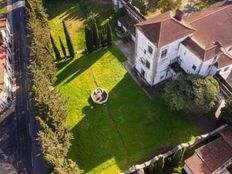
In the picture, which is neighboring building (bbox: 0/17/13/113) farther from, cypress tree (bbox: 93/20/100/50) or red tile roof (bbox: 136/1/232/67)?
red tile roof (bbox: 136/1/232/67)

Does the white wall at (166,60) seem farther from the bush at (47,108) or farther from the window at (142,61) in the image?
the bush at (47,108)

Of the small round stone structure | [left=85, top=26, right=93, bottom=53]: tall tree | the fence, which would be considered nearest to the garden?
the small round stone structure

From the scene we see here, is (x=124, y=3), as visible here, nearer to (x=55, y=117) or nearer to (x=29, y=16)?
(x=29, y=16)

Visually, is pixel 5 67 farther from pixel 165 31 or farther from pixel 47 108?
pixel 165 31

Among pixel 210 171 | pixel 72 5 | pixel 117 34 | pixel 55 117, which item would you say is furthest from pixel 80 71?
pixel 210 171

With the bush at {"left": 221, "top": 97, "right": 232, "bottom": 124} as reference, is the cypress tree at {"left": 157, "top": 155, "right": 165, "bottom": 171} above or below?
below

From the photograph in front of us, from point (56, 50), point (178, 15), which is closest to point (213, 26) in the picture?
point (178, 15)
